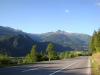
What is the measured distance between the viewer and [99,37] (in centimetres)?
7156

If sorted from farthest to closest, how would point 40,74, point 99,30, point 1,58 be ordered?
point 99,30 < point 1,58 < point 40,74

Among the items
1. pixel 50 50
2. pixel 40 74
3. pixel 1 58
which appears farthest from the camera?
pixel 50 50

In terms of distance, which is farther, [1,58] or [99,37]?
[99,37]

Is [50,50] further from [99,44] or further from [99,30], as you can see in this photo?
[99,44]

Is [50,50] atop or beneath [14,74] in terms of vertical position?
Result: atop

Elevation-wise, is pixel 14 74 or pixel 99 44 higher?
pixel 99 44

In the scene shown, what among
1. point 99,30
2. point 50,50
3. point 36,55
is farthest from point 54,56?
point 99,30

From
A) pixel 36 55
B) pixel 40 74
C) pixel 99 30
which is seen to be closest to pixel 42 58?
pixel 36 55

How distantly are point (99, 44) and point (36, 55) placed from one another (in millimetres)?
18963

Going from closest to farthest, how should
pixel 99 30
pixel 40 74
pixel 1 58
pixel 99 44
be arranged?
pixel 40 74
pixel 1 58
pixel 99 44
pixel 99 30

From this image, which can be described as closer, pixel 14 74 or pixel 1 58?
pixel 14 74

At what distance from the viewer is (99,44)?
225 feet

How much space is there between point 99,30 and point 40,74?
5623cm

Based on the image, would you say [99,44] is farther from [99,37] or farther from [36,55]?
[36,55]
